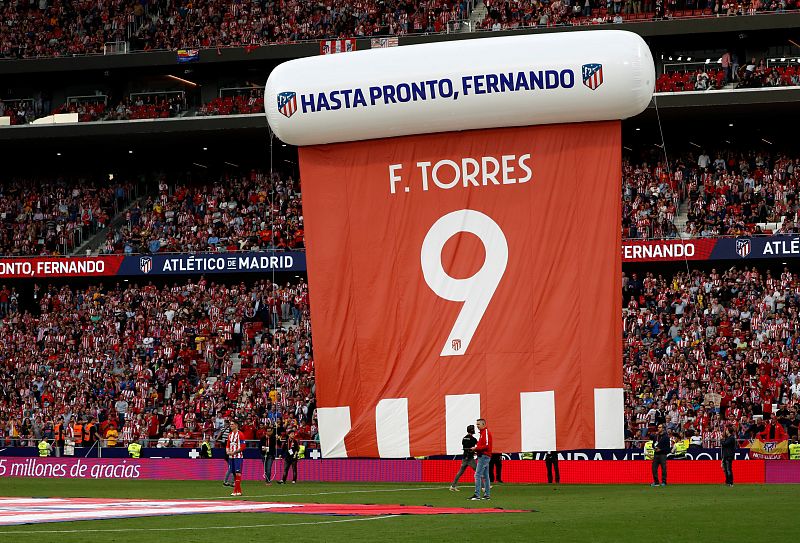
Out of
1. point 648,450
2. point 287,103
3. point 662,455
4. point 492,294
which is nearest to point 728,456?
point 662,455

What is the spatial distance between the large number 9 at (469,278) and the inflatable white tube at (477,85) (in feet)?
3.61

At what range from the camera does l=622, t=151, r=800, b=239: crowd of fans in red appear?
40.7 meters

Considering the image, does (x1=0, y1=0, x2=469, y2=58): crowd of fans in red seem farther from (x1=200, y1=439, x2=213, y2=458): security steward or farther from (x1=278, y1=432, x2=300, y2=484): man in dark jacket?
(x1=278, y1=432, x2=300, y2=484): man in dark jacket

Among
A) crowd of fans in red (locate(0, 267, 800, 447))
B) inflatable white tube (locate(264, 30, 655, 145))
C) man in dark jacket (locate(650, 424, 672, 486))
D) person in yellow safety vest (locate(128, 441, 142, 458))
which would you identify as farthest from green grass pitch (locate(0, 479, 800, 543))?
person in yellow safety vest (locate(128, 441, 142, 458))

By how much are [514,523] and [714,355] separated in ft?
71.4

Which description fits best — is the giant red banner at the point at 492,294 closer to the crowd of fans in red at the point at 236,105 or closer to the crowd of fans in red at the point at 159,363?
the crowd of fans in red at the point at 159,363

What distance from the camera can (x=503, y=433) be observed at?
14258 millimetres

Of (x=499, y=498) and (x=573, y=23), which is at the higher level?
(x=573, y=23)

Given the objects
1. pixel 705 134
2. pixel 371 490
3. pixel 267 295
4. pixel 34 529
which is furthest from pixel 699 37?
pixel 34 529

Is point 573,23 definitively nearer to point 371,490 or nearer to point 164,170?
point 164,170

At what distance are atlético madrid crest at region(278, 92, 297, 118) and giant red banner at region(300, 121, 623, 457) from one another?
1.12 m

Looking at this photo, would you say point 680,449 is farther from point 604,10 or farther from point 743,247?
point 604,10

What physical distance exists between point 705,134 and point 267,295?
56.1 ft

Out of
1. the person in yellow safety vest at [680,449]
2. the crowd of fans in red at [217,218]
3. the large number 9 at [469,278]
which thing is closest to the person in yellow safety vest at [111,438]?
the crowd of fans in red at [217,218]
